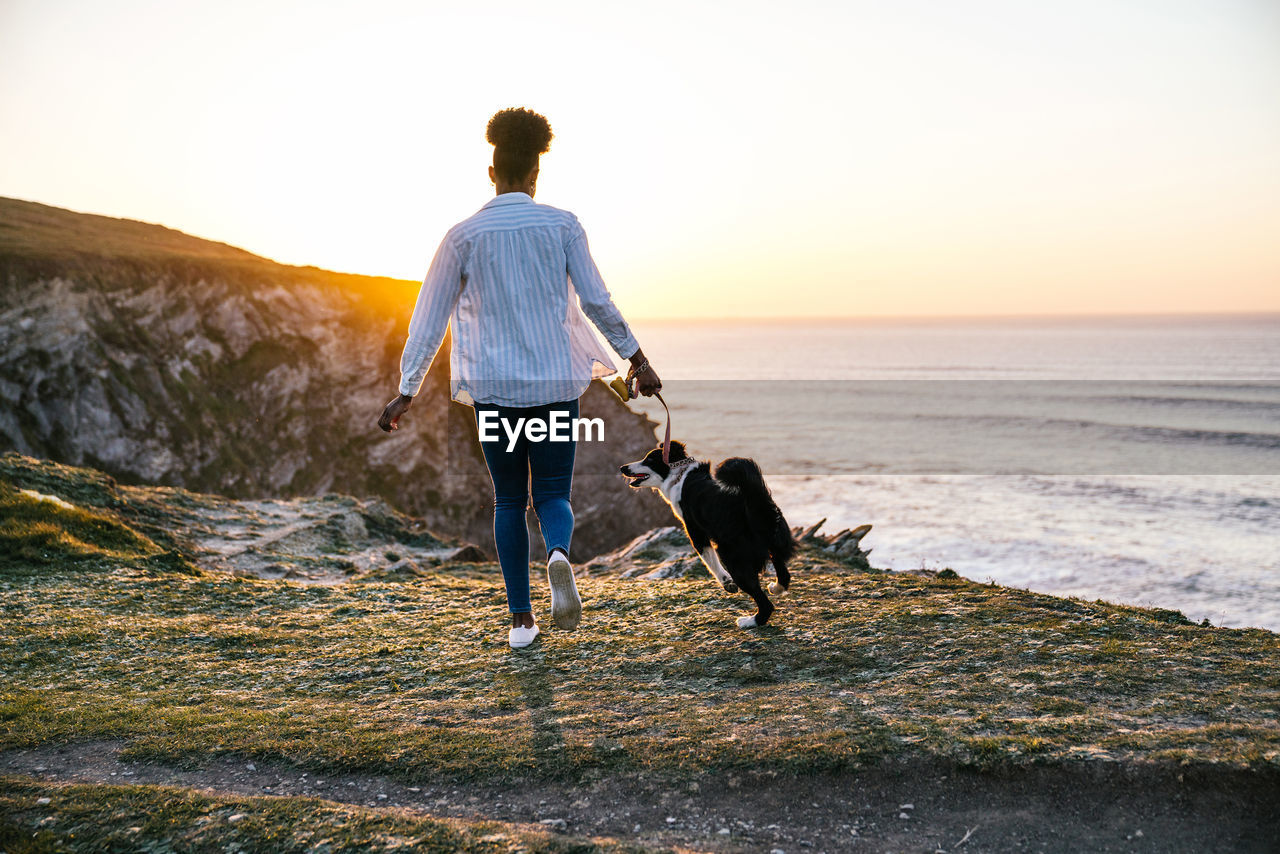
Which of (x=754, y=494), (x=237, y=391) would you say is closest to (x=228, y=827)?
(x=754, y=494)

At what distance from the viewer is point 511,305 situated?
460 cm

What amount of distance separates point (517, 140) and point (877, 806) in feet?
12.6

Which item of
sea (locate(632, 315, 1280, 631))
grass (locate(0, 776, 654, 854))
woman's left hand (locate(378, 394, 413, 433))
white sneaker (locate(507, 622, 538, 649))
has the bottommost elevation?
sea (locate(632, 315, 1280, 631))

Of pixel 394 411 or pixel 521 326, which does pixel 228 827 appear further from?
pixel 521 326

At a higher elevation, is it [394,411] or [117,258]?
[117,258]

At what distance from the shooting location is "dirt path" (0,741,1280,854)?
2.86 meters

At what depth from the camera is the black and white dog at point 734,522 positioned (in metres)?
5.05

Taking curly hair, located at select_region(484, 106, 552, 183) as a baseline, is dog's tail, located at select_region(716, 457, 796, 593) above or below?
below

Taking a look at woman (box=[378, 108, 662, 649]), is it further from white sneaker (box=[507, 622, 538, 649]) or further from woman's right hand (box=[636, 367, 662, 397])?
white sneaker (box=[507, 622, 538, 649])

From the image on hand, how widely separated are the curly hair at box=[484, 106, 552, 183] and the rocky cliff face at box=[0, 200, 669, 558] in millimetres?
24124

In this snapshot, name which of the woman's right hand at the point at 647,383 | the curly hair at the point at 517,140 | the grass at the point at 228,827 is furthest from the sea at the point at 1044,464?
the grass at the point at 228,827

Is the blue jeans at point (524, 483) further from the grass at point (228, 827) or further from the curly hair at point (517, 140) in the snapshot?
the grass at point (228, 827)

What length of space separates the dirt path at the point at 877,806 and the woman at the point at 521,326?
1581 millimetres

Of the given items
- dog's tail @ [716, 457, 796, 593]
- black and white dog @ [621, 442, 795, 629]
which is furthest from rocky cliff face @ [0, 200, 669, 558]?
dog's tail @ [716, 457, 796, 593]
